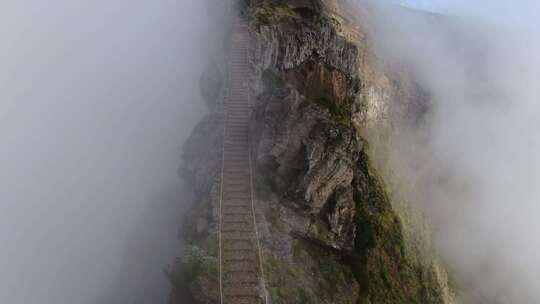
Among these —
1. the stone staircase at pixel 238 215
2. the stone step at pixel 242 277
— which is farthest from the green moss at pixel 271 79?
the stone step at pixel 242 277

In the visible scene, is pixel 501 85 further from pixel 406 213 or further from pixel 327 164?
pixel 327 164

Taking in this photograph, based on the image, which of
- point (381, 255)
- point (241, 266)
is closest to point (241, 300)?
point (241, 266)

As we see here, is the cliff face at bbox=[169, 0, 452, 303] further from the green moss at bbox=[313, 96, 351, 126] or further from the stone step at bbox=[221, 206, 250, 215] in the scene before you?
the stone step at bbox=[221, 206, 250, 215]

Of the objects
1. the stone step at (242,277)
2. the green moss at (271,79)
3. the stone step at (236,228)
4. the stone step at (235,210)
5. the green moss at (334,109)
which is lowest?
the stone step at (242,277)

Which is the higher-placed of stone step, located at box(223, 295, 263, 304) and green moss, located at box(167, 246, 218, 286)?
green moss, located at box(167, 246, 218, 286)

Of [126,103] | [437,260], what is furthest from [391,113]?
[126,103]

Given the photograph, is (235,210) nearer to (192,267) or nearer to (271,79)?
(192,267)

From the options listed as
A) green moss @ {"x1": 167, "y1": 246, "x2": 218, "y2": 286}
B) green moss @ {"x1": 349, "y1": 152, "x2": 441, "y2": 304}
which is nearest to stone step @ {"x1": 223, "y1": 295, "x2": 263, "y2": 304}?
green moss @ {"x1": 167, "y1": 246, "x2": 218, "y2": 286}

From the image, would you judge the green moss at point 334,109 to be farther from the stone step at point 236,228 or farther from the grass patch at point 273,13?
the stone step at point 236,228
